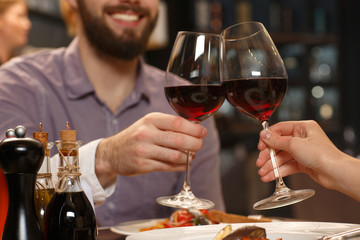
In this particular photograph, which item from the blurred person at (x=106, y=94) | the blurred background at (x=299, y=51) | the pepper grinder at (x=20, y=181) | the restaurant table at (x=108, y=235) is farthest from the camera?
the blurred background at (x=299, y=51)

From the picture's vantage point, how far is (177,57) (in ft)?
3.46

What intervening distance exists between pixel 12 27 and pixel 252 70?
3188mm

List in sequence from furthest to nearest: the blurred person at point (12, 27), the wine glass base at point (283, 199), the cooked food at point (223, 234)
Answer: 1. the blurred person at point (12, 27)
2. the wine glass base at point (283, 199)
3. the cooked food at point (223, 234)

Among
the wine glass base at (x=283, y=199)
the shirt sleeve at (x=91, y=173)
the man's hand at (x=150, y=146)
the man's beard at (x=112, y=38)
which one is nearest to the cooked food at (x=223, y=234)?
the wine glass base at (x=283, y=199)

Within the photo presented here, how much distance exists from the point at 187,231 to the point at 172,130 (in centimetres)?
22

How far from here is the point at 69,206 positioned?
0.79 metres

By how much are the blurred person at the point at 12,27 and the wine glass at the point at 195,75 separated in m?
3.05

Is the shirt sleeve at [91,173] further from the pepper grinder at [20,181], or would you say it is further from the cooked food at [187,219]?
the pepper grinder at [20,181]

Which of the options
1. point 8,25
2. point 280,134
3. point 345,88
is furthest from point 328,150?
point 345,88

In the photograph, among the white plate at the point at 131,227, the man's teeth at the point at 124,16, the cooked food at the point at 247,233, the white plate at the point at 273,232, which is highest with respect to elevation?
the man's teeth at the point at 124,16

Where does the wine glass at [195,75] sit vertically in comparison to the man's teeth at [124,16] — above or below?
below

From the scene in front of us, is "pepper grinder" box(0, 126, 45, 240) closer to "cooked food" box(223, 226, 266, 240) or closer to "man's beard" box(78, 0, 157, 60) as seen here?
"cooked food" box(223, 226, 266, 240)

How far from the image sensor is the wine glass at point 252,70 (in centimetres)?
102

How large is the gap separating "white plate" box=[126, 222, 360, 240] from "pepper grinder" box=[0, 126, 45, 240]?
213 millimetres
